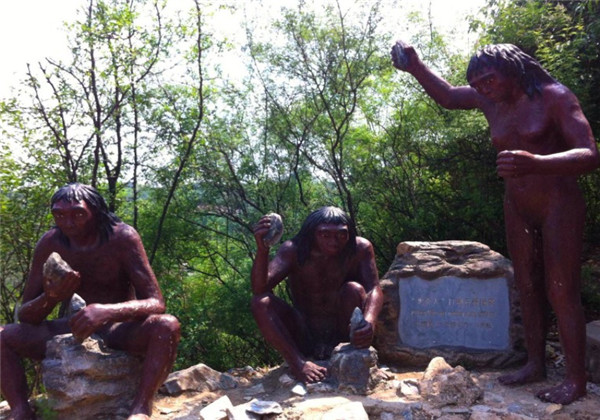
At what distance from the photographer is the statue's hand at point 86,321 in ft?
10.6

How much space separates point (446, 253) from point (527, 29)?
3.21 metres

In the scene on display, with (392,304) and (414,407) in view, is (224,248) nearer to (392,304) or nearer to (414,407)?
(392,304)

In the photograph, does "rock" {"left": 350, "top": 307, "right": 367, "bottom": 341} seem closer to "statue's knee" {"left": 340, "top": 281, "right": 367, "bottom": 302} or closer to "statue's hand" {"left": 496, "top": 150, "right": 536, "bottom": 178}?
"statue's knee" {"left": 340, "top": 281, "right": 367, "bottom": 302}

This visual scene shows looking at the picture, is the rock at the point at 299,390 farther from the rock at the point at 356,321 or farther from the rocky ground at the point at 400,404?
the rock at the point at 356,321

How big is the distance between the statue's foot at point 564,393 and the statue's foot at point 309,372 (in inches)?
50.4

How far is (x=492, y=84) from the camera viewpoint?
3.65 m

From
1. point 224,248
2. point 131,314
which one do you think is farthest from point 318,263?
point 224,248

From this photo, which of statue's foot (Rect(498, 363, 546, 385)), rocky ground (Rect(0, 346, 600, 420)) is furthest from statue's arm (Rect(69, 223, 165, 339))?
statue's foot (Rect(498, 363, 546, 385))

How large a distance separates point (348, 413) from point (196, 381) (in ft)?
4.41

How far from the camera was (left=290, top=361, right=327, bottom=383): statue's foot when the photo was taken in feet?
12.5

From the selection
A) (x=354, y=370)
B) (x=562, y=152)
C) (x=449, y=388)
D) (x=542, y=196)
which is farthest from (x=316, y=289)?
(x=562, y=152)

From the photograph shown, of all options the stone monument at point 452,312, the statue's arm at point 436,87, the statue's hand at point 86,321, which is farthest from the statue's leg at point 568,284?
the statue's hand at point 86,321

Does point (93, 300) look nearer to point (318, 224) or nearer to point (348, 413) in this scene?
point (318, 224)

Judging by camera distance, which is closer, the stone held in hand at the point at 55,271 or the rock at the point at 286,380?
the stone held in hand at the point at 55,271
